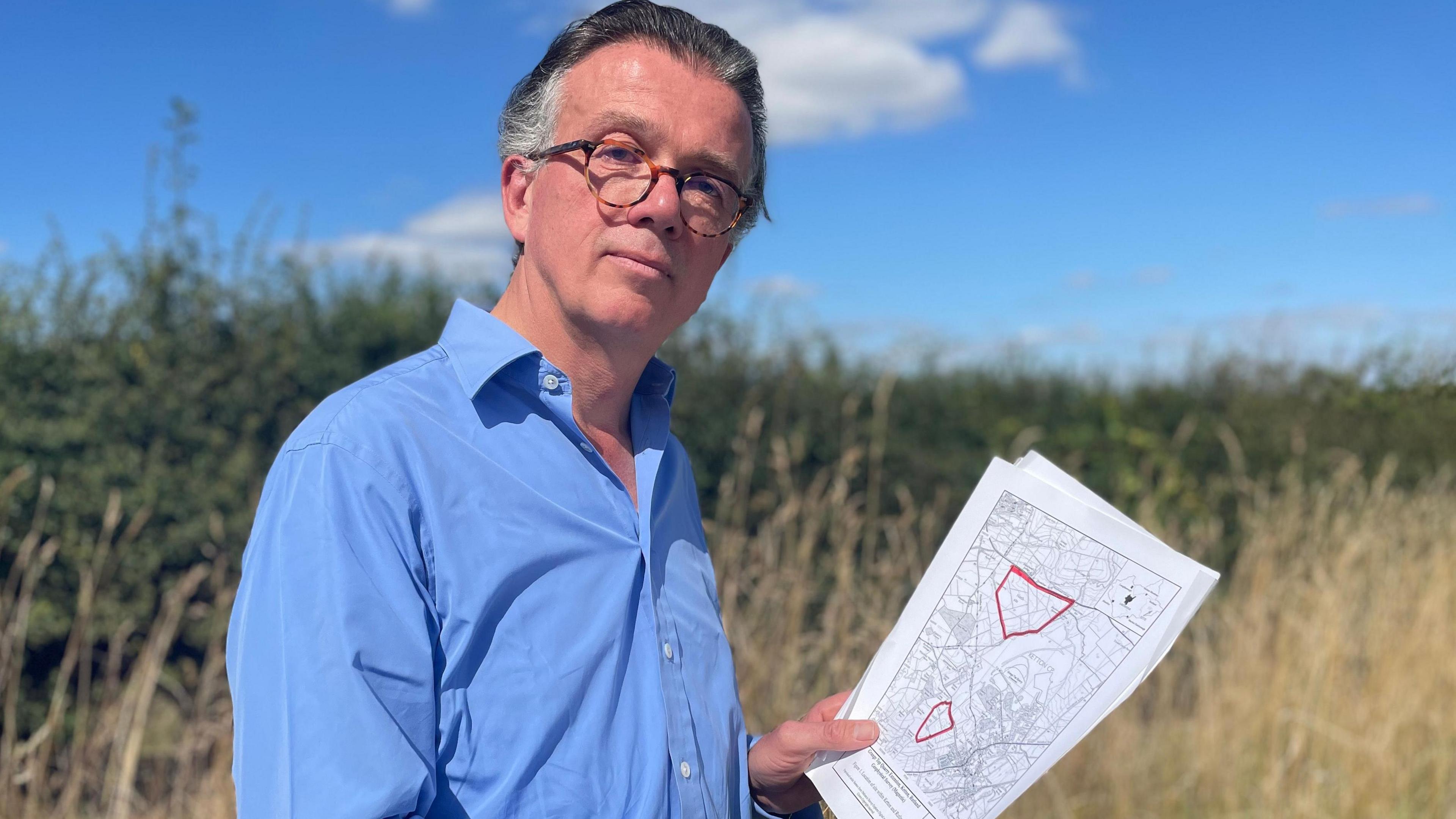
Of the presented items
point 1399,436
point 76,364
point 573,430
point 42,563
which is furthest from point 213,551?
point 1399,436

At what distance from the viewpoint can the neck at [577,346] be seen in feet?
5.03

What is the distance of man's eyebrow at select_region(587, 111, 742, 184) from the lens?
152 centimetres

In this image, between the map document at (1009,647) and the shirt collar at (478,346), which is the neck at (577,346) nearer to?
the shirt collar at (478,346)

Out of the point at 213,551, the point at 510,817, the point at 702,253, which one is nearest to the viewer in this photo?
the point at 510,817

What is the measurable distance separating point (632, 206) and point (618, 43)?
11.2 inches

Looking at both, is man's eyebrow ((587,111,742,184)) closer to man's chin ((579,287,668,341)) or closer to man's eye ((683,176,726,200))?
man's eye ((683,176,726,200))

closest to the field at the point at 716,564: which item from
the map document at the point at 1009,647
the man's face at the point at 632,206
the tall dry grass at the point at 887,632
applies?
the tall dry grass at the point at 887,632

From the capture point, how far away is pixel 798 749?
5.07 feet

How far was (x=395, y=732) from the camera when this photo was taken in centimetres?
108

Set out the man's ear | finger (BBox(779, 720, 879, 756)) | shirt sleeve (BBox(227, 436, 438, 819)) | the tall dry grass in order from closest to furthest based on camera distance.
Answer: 1. shirt sleeve (BBox(227, 436, 438, 819))
2. finger (BBox(779, 720, 879, 756))
3. the man's ear
4. the tall dry grass

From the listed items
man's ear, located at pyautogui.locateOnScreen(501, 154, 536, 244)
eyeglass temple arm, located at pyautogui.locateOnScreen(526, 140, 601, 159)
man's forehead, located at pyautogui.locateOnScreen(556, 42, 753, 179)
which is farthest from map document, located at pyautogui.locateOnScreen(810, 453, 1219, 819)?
man's ear, located at pyautogui.locateOnScreen(501, 154, 536, 244)

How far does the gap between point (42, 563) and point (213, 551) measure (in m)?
0.56

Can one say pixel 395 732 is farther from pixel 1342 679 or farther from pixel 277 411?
pixel 1342 679

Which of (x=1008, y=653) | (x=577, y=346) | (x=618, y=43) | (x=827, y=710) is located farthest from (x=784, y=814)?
(x=618, y=43)
